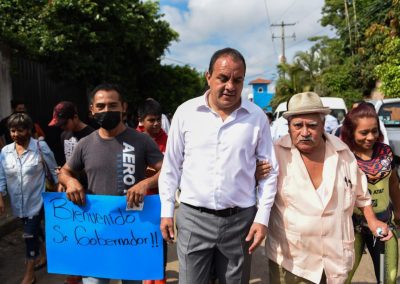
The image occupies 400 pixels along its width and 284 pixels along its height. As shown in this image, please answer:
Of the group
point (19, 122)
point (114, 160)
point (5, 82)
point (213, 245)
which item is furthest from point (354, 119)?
point (5, 82)

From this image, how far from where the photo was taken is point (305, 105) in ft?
7.55

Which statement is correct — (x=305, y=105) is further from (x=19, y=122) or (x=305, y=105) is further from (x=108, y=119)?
(x=19, y=122)

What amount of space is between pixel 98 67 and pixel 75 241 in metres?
10.7

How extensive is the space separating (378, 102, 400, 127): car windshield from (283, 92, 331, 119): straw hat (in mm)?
6208

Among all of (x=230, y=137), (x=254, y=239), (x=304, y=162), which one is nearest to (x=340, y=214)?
(x=304, y=162)

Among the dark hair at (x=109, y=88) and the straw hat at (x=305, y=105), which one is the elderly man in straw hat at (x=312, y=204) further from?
the dark hair at (x=109, y=88)

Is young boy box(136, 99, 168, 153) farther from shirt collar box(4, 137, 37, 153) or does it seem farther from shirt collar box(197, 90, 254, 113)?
shirt collar box(197, 90, 254, 113)

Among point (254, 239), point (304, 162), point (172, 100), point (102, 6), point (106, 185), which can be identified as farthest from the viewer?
point (172, 100)

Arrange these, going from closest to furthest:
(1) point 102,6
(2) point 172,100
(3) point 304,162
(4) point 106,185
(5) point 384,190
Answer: (3) point 304,162 → (4) point 106,185 → (5) point 384,190 → (1) point 102,6 → (2) point 172,100

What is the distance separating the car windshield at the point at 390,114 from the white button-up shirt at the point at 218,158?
Result: 641cm

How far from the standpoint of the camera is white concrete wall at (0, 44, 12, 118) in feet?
26.5

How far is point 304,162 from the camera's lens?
93.7 inches

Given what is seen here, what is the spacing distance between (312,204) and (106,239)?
1416 millimetres

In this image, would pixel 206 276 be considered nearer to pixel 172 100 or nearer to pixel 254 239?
pixel 254 239
